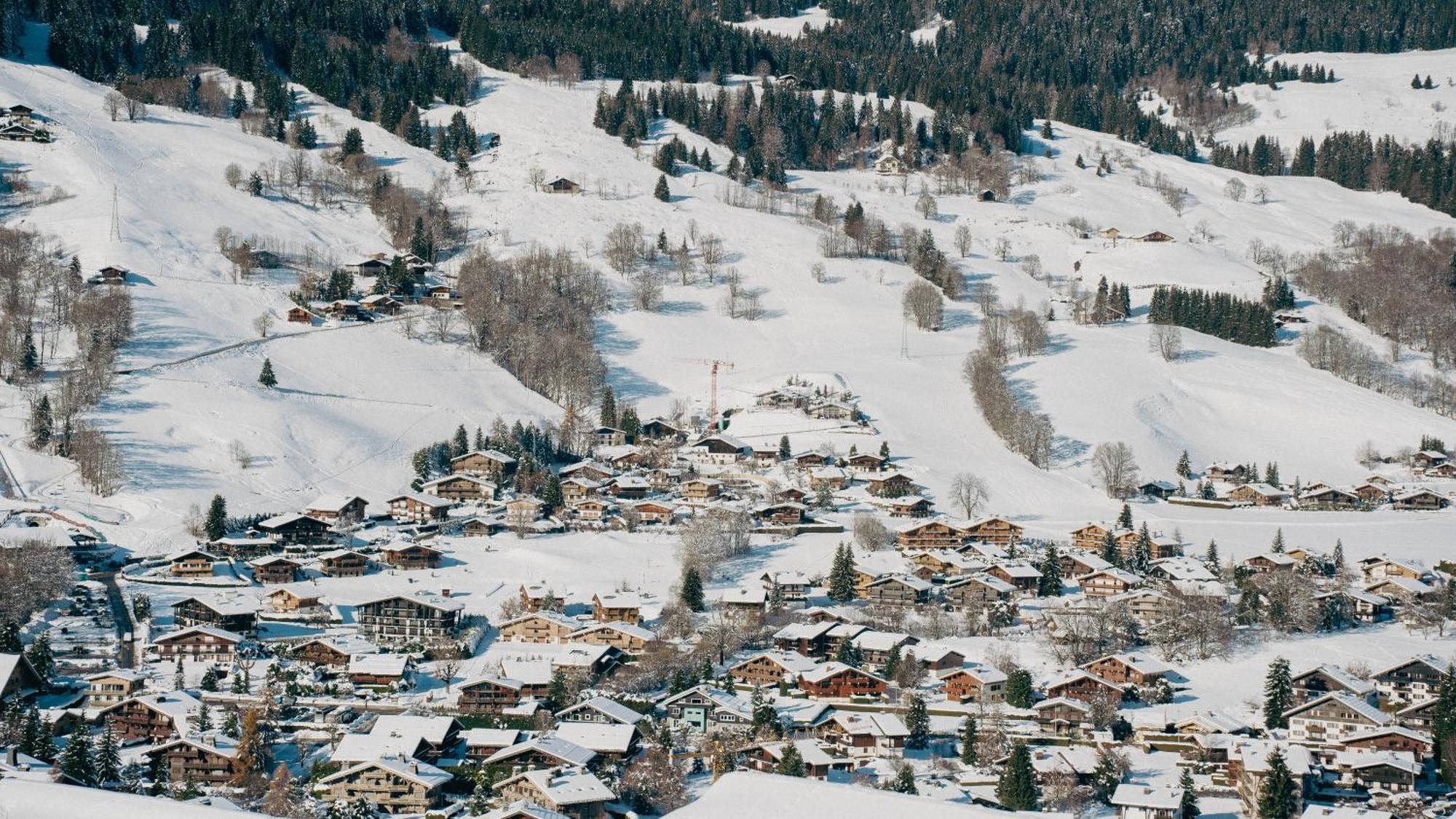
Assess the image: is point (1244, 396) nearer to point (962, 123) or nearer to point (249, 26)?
point (962, 123)

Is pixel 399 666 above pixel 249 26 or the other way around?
the other way around

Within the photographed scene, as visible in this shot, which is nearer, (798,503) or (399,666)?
(399,666)

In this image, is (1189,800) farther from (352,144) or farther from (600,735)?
(352,144)

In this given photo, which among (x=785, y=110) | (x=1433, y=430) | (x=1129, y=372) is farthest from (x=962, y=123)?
(x=1433, y=430)

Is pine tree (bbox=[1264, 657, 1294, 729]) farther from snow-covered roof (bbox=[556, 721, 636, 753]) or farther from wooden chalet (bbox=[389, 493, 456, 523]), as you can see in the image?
wooden chalet (bbox=[389, 493, 456, 523])

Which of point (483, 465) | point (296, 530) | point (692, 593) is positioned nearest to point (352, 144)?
point (483, 465)

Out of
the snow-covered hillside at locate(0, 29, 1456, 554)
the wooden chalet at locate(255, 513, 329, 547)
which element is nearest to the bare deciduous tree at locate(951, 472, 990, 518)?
the snow-covered hillside at locate(0, 29, 1456, 554)

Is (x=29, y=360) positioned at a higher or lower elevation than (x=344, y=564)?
higher
